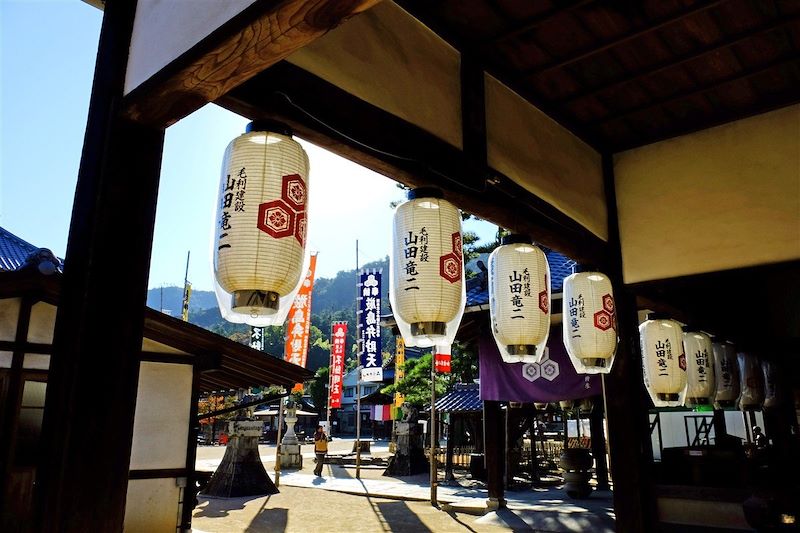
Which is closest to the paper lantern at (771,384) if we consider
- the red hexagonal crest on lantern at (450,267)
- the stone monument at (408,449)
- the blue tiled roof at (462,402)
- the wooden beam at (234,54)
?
the blue tiled roof at (462,402)

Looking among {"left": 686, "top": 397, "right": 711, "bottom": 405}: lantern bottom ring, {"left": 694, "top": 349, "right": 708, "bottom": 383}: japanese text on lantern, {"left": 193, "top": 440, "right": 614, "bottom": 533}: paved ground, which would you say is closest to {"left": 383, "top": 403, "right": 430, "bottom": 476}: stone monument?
{"left": 193, "top": 440, "right": 614, "bottom": 533}: paved ground

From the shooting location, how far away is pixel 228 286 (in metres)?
2.78

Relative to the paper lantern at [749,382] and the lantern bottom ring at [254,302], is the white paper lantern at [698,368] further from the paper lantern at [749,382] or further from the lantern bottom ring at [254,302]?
the lantern bottom ring at [254,302]

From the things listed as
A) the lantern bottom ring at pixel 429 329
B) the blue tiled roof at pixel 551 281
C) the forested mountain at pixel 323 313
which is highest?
the forested mountain at pixel 323 313

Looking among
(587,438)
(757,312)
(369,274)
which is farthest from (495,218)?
(587,438)

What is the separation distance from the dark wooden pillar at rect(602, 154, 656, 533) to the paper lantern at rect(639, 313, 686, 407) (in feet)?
1.96

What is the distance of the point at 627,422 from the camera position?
222 inches

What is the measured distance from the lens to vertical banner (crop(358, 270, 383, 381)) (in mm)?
19500

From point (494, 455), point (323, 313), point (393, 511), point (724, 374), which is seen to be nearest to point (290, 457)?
point (393, 511)

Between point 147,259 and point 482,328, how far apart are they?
30.6 feet

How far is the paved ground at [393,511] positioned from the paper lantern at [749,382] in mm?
3384

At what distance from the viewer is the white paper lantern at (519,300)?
4395 mm

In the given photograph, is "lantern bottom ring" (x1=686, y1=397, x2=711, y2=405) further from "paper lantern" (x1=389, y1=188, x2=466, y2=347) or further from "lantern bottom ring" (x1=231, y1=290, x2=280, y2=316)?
"lantern bottom ring" (x1=231, y1=290, x2=280, y2=316)

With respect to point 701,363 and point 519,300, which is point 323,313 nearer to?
point 701,363
